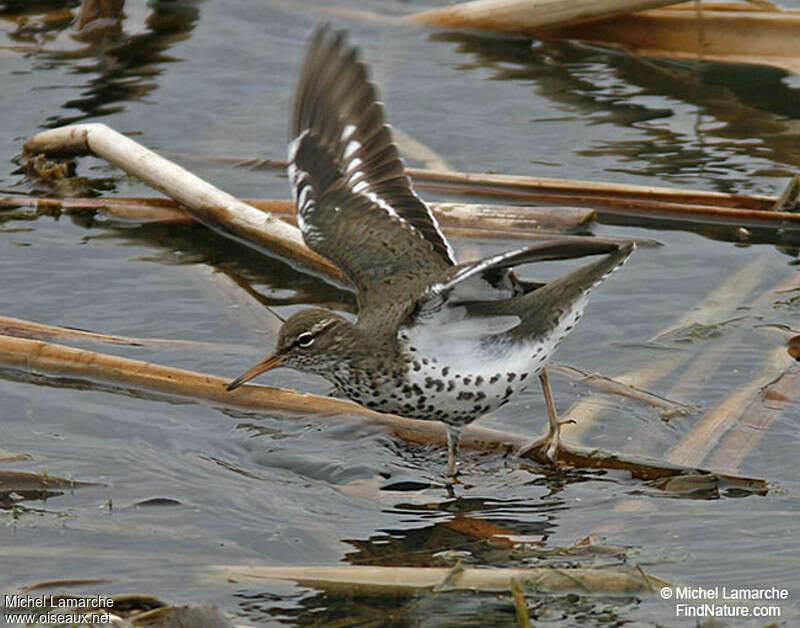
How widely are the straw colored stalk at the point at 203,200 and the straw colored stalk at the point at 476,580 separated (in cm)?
373

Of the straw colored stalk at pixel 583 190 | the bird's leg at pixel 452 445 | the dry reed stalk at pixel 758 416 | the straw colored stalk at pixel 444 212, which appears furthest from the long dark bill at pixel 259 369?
the straw colored stalk at pixel 583 190

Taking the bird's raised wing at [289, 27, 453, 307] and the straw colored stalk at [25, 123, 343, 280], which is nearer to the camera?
the bird's raised wing at [289, 27, 453, 307]

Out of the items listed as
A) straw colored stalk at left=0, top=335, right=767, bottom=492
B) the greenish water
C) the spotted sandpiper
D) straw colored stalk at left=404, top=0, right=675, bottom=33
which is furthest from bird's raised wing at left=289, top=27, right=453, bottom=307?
straw colored stalk at left=404, top=0, right=675, bottom=33

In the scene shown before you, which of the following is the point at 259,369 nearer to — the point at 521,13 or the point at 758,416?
the point at 758,416

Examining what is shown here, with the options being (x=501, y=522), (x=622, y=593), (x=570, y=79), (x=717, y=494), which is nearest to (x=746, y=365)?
(x=717, y=494)

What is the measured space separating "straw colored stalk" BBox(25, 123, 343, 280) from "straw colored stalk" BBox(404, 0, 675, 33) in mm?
4031

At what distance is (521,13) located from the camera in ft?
38.6

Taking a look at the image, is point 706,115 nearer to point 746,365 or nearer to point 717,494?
point 746,365

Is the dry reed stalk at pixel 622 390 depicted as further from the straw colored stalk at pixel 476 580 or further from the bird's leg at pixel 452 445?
the straw colored stalk at pixel 476 580

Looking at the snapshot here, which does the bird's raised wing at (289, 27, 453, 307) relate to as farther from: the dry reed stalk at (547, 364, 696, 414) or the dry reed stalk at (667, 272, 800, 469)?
the dry reed stalk at (667, 272, 800, 469)

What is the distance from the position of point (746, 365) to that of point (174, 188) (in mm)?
3925

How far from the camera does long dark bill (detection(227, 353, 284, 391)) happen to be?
6602 millimetres

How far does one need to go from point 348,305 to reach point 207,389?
1727 mm

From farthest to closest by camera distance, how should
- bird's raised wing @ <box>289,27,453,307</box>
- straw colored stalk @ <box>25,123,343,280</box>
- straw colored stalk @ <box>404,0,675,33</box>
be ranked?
straw colored stalk @ <box>404,0,675,33</box>, straw colored stalk @ <box>25,123,343,280</box>, bird's raised wing @ <box>289,27,453,307</box>
